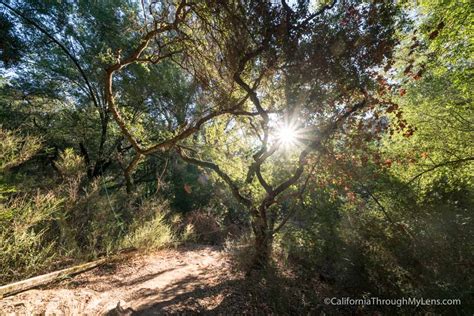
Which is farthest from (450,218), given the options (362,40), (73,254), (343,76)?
(73,254)

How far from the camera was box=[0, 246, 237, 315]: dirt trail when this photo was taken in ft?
9.15

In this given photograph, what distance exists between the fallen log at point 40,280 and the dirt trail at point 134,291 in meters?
0.08

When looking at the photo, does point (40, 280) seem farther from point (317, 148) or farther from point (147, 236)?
point (317, 148)

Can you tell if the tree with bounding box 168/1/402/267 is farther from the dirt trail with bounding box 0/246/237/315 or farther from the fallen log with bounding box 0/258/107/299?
the fallen log with bounding box 0/258/107/299

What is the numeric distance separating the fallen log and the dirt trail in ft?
0.26

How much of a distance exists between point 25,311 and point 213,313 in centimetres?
239

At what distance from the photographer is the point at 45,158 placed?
8.95 m

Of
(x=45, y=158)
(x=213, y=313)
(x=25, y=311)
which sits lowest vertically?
(x=25, y=311)

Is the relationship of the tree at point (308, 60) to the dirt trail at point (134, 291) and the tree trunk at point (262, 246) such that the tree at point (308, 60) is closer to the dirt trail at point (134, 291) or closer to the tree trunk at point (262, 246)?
the tree trunk at point (262, 246)

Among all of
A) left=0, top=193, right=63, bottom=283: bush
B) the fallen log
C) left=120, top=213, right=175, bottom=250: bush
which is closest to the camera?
the fallen log

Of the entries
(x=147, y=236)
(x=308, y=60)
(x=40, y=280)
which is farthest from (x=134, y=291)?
(x=308, y=60)

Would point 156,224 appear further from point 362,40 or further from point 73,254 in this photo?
point 362,40

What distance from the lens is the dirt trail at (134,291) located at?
2.79 meters

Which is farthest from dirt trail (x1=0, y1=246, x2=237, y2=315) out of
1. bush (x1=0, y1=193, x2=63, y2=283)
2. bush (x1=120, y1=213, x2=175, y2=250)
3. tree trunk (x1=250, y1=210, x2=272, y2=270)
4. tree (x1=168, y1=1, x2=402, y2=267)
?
tree (x1=168, y1=1, x2=402, y2=267)
